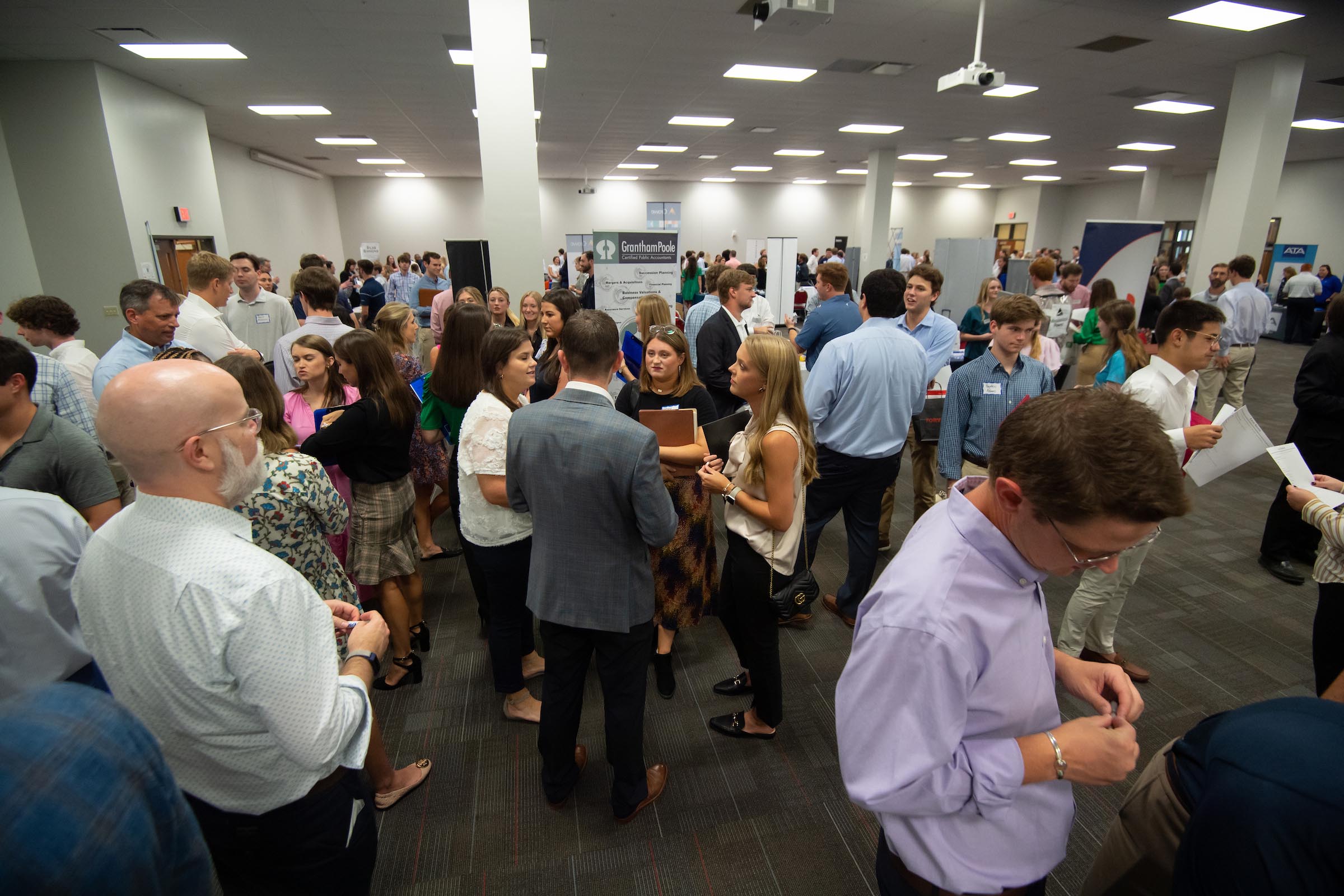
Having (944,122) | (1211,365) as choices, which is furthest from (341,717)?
(944,122)

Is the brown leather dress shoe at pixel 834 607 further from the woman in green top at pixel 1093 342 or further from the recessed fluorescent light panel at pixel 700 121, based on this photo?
the recessed fluorescent light panel at pixel 700 121

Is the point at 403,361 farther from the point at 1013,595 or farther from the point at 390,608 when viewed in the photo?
the point at 1013,595

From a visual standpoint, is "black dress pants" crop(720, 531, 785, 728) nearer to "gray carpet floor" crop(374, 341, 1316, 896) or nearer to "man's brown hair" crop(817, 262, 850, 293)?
"gray carpet floor" crop(374, 341, 1316, 896)

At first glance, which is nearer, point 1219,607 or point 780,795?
point 780,795

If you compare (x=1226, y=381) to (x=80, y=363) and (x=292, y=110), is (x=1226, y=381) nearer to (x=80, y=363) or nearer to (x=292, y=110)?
(x=80, y=363)

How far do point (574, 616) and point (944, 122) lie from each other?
440 inches

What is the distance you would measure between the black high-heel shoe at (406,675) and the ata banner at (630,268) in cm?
364

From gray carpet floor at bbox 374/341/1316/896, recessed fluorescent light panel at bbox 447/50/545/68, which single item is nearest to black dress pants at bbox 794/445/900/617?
gray carpet floor at bbox 374/341/1316/896

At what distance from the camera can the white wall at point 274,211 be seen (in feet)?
35.6

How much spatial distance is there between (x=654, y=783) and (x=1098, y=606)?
6.50ft

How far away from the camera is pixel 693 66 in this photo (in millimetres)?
6812

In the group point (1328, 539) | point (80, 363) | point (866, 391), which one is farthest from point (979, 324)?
point (80, 363)

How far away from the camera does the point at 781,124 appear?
10.2 metres

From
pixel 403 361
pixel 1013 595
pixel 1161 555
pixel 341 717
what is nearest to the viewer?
pixel 1013 595
